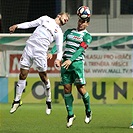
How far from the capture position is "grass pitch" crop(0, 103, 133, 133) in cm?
1195

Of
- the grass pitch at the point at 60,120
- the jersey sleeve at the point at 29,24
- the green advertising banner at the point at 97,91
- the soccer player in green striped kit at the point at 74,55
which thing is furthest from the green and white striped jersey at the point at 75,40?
the green advertising banner at the point at 97,91

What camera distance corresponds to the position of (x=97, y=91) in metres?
18.7

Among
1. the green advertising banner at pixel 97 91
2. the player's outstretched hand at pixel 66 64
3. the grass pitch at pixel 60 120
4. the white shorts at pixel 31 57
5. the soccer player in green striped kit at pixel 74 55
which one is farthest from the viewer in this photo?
the green advertising banner at pixel 97 91

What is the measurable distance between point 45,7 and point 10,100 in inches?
116

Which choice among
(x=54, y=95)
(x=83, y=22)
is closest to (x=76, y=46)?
(x=83, y=22)

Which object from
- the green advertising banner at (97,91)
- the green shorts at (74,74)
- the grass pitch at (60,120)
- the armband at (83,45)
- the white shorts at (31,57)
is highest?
the armband at (83,45)

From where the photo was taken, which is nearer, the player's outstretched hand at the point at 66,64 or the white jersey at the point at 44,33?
the player's outstretched hand at the point at 66,64

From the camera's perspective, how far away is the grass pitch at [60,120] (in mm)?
11951

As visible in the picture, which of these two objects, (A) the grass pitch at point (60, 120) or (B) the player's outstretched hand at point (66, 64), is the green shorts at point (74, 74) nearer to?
(B) the player's outstretched hand at point (66, 64)

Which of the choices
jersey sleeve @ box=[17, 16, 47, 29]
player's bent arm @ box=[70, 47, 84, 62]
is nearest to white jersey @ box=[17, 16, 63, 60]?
jersey sleeve @ box=[17, 16, 47, 29]

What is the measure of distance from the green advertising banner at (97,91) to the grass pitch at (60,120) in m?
0.51

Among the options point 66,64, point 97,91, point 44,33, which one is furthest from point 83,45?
point 97,91

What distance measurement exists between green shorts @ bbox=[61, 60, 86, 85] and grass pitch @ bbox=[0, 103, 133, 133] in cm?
85

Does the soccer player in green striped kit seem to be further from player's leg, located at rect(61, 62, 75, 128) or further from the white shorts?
the white shorts
